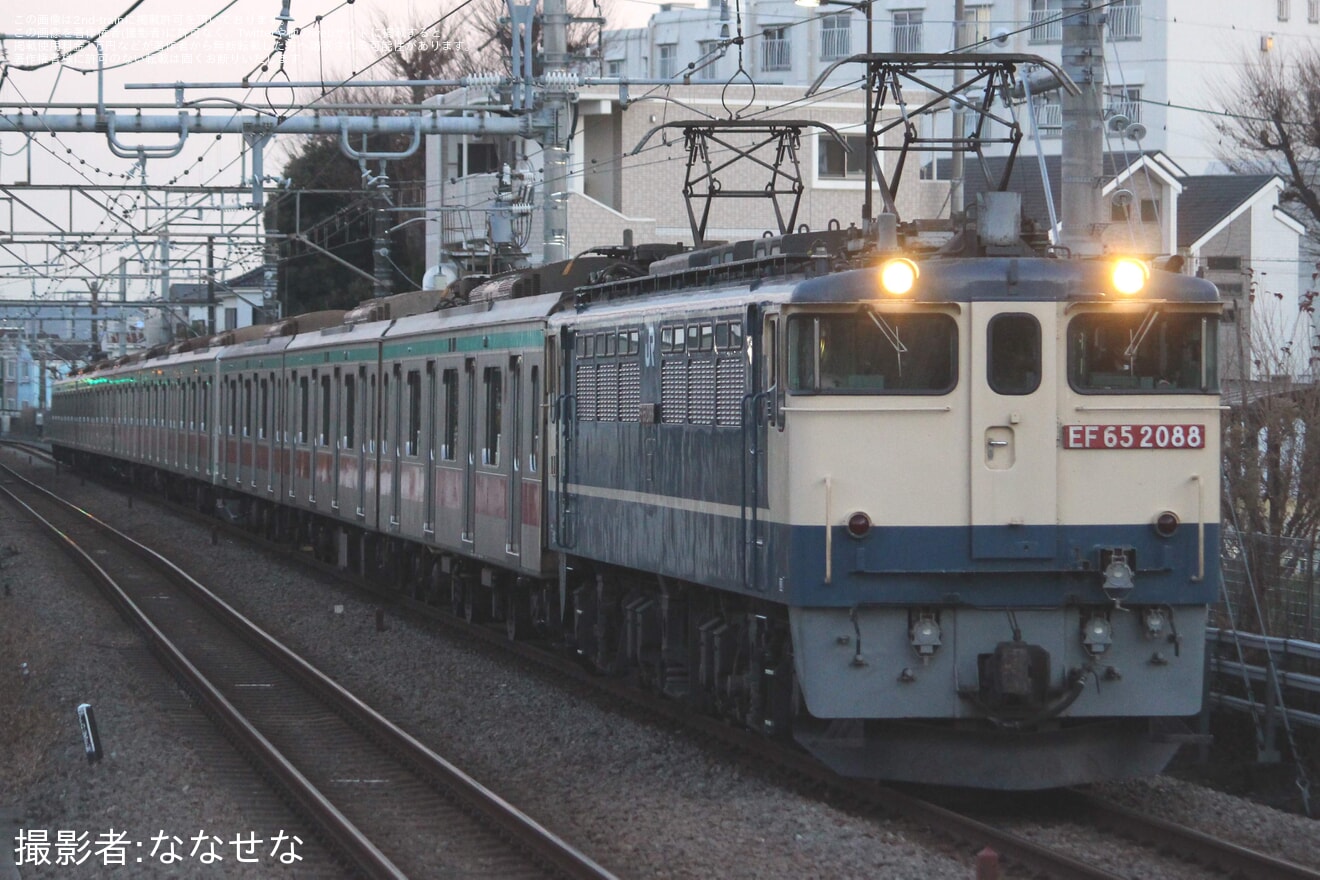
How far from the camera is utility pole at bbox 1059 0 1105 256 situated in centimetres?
1331

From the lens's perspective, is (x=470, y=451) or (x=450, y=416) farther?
(x=450, y=416)

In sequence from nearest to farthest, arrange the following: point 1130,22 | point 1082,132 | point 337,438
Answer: point 1082,132 < point 337,438 < point 1130,22

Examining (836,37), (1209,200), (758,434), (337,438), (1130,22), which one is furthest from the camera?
(836,37)

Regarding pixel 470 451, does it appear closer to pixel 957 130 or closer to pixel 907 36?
pixel 957 130

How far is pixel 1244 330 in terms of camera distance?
1439cm

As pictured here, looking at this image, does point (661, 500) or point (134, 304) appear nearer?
point (661, 500)

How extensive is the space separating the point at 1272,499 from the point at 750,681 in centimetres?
489

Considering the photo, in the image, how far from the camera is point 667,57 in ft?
217

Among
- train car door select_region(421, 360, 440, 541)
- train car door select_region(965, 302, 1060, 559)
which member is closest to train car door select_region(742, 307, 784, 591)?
train car door select_region(965, 302, 1060, 559)

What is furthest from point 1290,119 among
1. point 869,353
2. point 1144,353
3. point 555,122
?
point 869,353

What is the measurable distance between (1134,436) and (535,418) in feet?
20.0

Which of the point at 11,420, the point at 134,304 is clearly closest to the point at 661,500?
the point at 134,304

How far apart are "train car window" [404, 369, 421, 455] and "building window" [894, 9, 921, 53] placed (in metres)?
41.3

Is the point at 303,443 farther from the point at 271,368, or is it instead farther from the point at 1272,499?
the point at 1272,499
